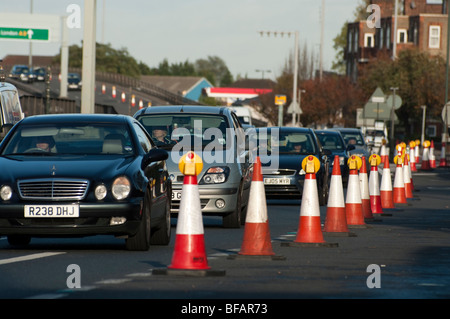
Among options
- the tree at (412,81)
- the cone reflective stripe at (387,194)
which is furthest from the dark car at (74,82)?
the cone reflective stripe at (387,194)

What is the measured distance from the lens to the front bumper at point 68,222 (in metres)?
11.2

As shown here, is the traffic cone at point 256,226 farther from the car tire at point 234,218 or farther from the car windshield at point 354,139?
the car windshield at point 354,139

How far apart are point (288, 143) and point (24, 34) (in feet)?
171

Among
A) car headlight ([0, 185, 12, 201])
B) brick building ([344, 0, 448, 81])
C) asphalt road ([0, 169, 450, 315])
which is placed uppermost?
brick building ([344, 0, 448, 81])

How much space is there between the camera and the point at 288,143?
23.3 metres

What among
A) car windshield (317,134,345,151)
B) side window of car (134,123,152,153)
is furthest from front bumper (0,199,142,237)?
car windshield (317,134,345,151)

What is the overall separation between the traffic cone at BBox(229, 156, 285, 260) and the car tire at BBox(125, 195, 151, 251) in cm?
112

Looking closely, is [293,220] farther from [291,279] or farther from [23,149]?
[291,279]

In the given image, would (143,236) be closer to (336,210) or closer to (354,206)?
(336,210)

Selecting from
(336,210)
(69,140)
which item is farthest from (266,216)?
(336,210)

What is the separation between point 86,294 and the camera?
8070 millimetres

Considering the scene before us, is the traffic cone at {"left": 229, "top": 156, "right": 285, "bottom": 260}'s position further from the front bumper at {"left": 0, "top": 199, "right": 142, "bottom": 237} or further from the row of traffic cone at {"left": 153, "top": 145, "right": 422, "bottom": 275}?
the front bumper at {"left": 0, "top": 199, "right": 142, "bottom": 237}

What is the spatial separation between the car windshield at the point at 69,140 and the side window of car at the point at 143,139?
7.4 inches

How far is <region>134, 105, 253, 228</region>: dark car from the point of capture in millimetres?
15023
